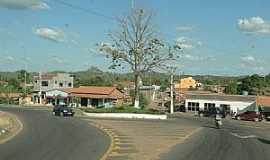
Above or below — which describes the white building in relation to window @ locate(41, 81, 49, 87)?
below

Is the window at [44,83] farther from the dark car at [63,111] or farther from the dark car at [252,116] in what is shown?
the dark car at [252,116]

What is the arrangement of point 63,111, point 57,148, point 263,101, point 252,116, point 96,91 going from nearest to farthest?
point 57,148 → point 63,111 → point 252,116 → point 263,101 → point 96,91

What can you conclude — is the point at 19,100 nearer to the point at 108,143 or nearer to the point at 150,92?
the point at 150,92

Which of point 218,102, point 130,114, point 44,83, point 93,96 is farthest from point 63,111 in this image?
point 44,83

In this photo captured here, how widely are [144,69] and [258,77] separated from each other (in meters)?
57.3

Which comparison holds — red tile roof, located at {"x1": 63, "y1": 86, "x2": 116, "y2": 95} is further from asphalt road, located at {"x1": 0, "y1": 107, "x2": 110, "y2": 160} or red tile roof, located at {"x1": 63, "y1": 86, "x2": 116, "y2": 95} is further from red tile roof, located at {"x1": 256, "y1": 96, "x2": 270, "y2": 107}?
asphalt road, located at {"x1": 0, "y1": 107, "x2": 110, "y2": 160}

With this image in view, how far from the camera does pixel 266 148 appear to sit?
23.7 m

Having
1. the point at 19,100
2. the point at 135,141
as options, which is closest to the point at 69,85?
the point at 19,100

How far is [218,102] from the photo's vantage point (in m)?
78.3

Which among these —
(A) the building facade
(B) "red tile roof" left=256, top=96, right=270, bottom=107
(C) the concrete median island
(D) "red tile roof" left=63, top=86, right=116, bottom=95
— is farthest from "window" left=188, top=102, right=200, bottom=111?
(A) the building facade

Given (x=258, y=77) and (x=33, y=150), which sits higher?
(x=258, y=77)

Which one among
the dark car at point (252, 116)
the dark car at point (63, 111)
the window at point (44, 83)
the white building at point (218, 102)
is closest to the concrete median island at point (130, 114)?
the dark car at point (63, 111)

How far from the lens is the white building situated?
75812mm

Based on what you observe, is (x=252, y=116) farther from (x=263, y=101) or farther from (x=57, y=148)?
(x=57, y=148)
